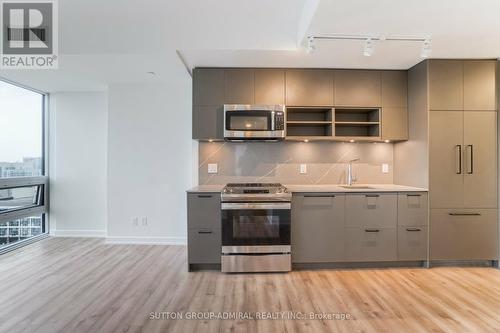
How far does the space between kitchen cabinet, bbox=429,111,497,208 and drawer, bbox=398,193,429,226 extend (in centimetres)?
10

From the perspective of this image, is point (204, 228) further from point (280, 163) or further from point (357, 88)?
point (357, 88)

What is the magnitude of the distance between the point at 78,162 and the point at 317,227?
12.8 feet

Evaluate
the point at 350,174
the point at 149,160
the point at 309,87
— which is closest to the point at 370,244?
A: the point at 350,174

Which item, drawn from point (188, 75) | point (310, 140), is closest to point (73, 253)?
point (188, 75)

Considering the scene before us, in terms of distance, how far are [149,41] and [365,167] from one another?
309 centimetres

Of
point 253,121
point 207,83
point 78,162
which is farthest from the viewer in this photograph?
point 78,162

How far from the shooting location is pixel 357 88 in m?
3.49

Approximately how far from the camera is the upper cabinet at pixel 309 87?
346 cm

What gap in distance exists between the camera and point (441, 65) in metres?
3.17

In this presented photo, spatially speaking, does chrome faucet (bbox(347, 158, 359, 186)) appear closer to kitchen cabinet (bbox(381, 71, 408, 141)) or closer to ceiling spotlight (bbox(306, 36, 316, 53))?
kitchen cabinet (bbox(381, 71, 408, 141))

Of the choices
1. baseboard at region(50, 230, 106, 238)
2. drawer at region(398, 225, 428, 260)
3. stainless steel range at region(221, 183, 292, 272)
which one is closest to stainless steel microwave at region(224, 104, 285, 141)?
stainless steel range at region(221, 183, 292, 272)

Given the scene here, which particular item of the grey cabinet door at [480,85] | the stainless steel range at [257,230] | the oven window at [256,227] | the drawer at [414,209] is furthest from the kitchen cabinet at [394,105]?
the oven window at [256,227]

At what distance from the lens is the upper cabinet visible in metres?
3.46

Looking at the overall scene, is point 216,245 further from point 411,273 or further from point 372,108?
point 372,108
